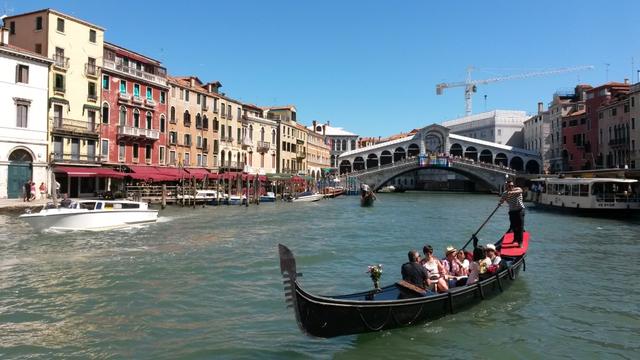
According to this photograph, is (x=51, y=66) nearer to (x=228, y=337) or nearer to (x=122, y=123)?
(x=122, y=123)

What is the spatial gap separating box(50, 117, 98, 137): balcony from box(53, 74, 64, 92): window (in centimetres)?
147

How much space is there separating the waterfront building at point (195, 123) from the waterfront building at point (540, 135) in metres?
34.5

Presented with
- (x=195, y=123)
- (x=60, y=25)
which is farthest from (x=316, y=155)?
(x=60, y=25)

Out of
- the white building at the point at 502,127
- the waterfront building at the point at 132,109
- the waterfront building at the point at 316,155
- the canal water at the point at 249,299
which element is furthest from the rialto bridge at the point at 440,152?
the canal water at the point at 249,299

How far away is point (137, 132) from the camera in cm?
2988

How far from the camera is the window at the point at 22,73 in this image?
23.5 meters

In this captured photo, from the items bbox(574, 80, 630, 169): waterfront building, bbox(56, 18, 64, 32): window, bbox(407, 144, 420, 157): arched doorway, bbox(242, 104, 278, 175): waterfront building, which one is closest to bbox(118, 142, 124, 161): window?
bbox(56, 18, 64, 32): window

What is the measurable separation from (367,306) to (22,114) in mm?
22913

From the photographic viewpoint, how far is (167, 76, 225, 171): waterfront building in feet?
112

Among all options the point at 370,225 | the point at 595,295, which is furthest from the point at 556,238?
the point at 595,295

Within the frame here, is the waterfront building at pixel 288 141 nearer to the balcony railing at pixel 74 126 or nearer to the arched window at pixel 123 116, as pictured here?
the arched window at pixel 123 116

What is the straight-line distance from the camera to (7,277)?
9.98 meters

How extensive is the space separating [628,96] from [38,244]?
40.0 meters

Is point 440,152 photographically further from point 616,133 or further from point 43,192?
point 43,192
